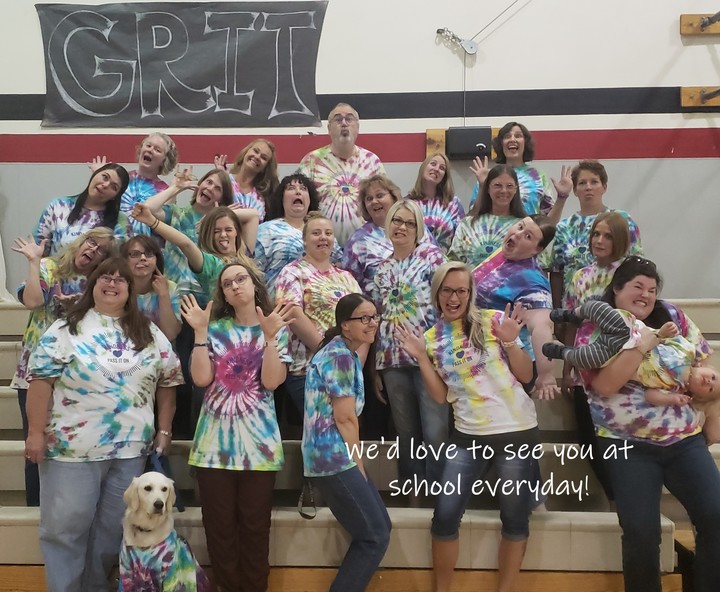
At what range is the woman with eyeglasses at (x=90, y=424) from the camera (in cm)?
264

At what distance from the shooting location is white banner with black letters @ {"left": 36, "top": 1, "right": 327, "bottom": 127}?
585cm

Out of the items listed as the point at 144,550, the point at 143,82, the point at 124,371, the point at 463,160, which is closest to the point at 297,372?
the point at 124,371

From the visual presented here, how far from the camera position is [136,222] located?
3.73m

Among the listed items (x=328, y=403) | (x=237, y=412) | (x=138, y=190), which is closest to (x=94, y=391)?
(x=237, y=412)

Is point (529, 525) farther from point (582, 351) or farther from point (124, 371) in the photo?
point (124, 371)

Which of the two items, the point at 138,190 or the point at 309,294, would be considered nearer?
the point at 309,294

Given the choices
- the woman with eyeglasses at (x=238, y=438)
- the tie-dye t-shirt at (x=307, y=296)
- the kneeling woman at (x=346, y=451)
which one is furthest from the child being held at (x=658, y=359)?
the woman with eyeglasses at (x=238, y=438)

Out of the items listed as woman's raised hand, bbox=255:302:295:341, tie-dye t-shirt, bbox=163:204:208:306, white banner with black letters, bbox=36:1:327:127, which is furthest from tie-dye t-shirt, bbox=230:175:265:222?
white banner with black letters, bbox=36:1:327:127

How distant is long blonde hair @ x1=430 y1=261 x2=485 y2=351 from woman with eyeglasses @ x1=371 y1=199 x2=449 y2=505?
0.70 ft

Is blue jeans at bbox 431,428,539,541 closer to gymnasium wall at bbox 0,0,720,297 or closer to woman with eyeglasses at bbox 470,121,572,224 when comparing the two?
woman with eyeglasses at bbox 470,121,572,224

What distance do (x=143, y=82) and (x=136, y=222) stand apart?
2.68m

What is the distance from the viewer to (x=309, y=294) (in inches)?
127

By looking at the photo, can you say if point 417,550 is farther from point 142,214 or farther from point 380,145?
point 380,145

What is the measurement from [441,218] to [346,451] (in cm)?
192
